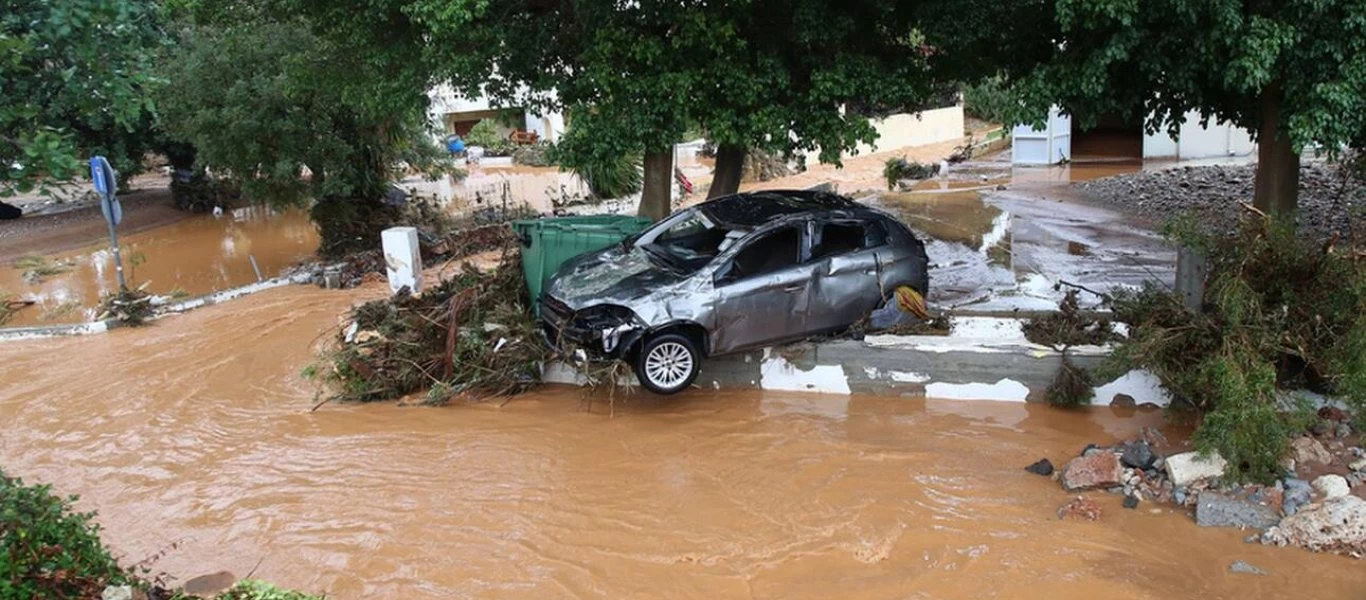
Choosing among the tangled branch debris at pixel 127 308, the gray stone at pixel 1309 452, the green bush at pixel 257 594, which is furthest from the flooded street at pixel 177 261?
the gray stone at pixel 1309 452

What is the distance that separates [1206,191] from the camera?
59.1 feet

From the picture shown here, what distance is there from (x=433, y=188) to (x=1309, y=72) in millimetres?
27215

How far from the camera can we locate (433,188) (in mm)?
31828

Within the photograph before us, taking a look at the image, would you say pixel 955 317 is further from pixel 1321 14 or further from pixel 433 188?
pixel 433 188

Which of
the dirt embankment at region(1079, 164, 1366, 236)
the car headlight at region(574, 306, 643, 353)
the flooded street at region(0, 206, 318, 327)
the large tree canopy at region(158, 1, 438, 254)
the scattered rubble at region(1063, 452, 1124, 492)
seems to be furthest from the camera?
the large tree canopy at region(158, 1, 438, 254)

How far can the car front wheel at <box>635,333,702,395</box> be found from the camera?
855 centimetres

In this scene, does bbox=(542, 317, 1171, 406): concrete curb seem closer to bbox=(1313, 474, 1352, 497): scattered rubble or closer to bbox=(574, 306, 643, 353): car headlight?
bbox=(574, 306, 643, 353): car headlight

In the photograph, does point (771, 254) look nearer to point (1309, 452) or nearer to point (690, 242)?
point (690, 242)

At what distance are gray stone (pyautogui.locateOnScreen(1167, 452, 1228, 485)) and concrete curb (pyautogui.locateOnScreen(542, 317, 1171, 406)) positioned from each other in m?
1.59

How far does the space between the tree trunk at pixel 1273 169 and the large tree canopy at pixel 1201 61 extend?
1 centimetres

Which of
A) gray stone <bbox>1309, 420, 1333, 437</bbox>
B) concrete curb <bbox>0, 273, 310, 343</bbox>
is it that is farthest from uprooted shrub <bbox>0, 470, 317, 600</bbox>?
concrete curb <bbox>0, 273, 310, 343</bbox>

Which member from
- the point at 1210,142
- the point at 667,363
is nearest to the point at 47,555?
the point at 667,363

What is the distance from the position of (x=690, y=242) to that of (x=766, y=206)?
2.90 ft

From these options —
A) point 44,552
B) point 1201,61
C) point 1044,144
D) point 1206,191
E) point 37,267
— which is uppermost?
point 1201,61
